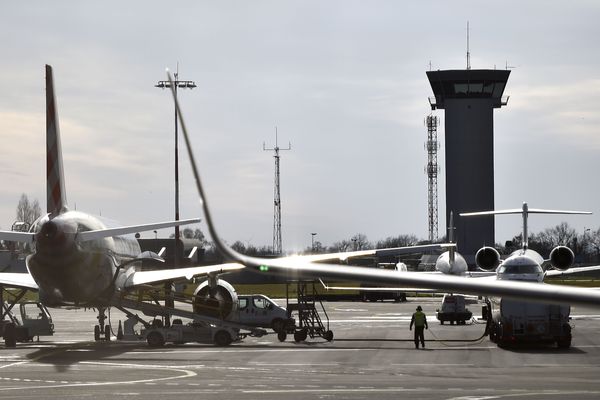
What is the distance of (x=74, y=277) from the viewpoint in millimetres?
38031

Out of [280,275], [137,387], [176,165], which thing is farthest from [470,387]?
[176,165]

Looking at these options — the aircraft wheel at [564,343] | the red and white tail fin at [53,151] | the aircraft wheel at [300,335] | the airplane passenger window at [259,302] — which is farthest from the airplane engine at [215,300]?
the aircraft wheel at [564,343]

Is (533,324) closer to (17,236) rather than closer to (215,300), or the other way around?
(215,300)

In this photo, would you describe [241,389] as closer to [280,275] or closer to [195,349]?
[195,349]

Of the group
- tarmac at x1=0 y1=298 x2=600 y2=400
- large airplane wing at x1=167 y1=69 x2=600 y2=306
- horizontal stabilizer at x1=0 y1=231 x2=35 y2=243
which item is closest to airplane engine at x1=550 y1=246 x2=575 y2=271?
tarmac at x1=0 y1=298 x2=600 y2=400

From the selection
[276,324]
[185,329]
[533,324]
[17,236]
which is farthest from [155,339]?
[533,324]

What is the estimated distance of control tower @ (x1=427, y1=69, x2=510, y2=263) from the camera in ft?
460

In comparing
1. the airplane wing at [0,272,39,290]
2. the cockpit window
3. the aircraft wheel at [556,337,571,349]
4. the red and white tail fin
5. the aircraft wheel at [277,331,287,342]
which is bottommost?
the aircraft wheel at [277,331,287,342]

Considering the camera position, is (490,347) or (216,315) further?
(216,315)

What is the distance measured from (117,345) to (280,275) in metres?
38.6

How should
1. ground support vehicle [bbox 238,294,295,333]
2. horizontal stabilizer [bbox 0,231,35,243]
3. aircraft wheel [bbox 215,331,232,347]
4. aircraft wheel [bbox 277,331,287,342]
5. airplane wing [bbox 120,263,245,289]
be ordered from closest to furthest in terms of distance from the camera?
1. horizontal stabilizer [bbox 0,231,35,243]
2. aircraft wheel [bbox 215,331,232,347]
3. airplane wing [bbox 120,263,245,289]
4. aircraft wheel [bbox 277,331,287,342]
5. ground support vehicle [bbox 238,294,295,333]

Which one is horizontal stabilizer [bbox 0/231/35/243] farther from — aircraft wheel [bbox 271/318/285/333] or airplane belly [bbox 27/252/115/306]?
aircraft wheel [bbox 271/318/285/333]

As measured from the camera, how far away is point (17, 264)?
351 ft

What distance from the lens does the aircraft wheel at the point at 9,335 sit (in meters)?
43.8
